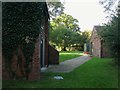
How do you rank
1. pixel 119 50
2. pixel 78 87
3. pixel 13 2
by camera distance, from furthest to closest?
1. pixel 119 50
2. pixel 13 2
3. pixel 78 87

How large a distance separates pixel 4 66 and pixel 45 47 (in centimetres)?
772

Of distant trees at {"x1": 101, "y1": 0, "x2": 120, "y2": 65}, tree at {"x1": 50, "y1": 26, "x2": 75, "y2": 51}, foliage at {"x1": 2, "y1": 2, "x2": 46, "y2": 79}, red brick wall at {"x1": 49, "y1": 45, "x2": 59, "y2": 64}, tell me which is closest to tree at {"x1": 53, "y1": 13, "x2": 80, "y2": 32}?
tree at {"x1": 50, "y1": 26, "x2": 75, "y2": 51}

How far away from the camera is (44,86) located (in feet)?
29.7

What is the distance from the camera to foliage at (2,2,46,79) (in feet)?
33.7

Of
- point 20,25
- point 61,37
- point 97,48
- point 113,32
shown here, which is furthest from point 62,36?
point 20,25

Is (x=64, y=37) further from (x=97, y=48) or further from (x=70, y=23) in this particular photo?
(x=97, y=48)

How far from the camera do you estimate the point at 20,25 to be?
10.3 m

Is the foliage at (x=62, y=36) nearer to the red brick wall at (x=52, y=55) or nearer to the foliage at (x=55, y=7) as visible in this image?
the foliage at (x=55, y=7)

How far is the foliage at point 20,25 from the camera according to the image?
10273 millimetres

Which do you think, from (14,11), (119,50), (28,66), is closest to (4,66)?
(28,66)

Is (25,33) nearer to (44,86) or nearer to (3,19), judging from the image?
(3,19)

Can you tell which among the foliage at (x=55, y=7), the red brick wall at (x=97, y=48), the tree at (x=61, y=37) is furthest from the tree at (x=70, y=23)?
the foliage at (x=55, y=7)

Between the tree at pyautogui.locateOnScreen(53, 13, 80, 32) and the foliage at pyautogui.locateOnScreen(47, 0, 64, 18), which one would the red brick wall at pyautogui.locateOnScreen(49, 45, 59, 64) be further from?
the tree at pyautogui.locateOnScreen(53, 13, 80, 32)

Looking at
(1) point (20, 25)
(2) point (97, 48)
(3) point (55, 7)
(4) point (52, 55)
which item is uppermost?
(3) point (55, 7)
